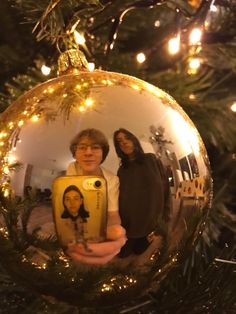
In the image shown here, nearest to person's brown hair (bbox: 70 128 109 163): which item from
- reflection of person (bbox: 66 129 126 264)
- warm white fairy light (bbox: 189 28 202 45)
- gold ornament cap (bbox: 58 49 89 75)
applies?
reflection of person (bbox: 66 129 126 264)

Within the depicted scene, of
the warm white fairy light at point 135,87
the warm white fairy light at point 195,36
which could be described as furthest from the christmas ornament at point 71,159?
the warm white fairy light at point 195,36

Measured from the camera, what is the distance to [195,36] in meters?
0.66

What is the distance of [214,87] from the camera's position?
2.81ft

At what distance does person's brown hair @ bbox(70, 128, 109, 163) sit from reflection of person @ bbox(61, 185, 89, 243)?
28mm

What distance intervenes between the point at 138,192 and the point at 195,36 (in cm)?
Answer: 35

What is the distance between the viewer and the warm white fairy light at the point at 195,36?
0.63m

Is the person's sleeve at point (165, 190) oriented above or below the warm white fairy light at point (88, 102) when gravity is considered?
below

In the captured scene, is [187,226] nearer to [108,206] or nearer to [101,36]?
[108,206]

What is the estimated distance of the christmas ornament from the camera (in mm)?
377

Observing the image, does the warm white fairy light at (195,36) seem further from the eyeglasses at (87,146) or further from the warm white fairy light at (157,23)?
the eyeglasses at (87,146)

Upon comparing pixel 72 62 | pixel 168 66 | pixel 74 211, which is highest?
pixel 168 66

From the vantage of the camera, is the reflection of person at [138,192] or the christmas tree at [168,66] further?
the christmas tree at [168,66]

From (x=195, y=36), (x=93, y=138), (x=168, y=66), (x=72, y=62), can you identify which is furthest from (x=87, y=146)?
(x=168, y=66)

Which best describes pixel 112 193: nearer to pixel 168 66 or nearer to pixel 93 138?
pixel 93 138
